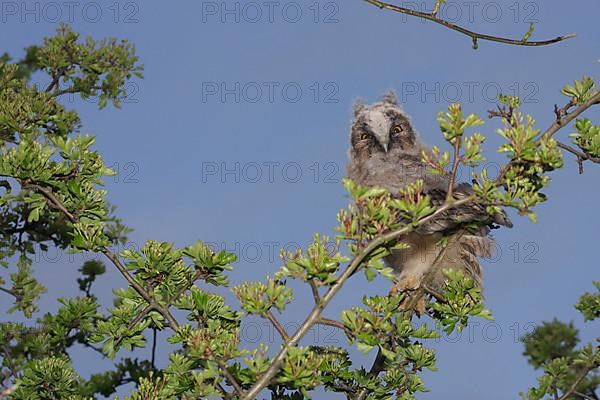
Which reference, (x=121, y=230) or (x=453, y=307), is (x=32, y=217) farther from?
(x=121, y=230)

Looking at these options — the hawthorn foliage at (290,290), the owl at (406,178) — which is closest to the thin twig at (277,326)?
the hawthorn foliage at (290,290)

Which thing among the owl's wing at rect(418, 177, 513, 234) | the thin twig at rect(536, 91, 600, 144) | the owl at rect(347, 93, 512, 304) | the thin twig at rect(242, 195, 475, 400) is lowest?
the thin twig at rect(242, 195, 475, 400)

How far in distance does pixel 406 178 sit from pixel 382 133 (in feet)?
3.40

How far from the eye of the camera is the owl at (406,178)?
6.52 meters

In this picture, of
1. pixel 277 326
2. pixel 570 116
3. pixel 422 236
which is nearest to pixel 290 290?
pixel 277 326

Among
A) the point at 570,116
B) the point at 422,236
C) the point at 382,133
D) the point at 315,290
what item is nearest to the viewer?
the point at 315,290

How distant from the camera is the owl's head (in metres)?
7.71

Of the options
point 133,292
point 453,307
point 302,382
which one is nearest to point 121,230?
point 133,292

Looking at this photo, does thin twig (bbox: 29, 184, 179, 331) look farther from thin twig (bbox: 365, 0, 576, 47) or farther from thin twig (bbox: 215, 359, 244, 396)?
thin twig (bbox: 365, 0, 576, 47)

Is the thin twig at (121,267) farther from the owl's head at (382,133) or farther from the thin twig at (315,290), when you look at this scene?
the owl's head at (382,133)

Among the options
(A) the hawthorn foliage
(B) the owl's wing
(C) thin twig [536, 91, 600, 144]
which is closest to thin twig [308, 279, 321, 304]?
(A) the hawthorn foliage

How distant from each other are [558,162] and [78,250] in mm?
2520

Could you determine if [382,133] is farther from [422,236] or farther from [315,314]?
[315,314]

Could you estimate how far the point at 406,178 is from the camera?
6801 mm
